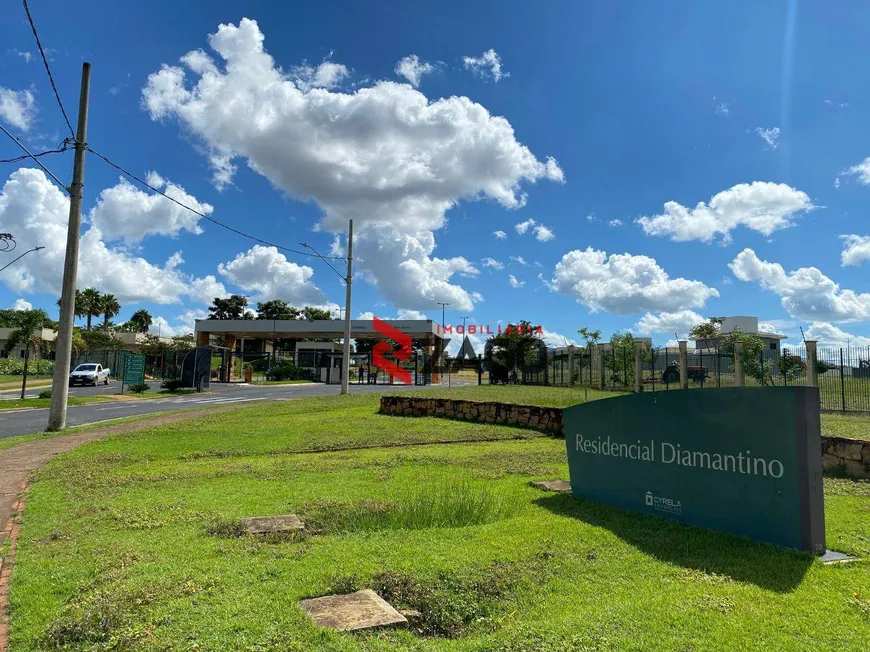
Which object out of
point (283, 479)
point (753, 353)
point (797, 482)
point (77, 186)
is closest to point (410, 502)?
point (283, 479)

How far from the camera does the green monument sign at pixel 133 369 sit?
92.3 ft

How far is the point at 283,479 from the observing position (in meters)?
7.50

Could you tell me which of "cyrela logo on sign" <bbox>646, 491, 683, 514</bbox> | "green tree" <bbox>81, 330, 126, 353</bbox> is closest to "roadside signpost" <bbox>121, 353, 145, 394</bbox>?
"cyrela logo on sign" <bbox>646, 491, 683, 514</bbox>

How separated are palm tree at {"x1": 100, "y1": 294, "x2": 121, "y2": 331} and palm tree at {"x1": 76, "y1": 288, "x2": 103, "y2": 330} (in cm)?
33

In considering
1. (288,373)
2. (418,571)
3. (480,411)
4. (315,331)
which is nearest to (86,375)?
(288,373)

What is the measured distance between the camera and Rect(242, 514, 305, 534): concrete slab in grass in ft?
16.3

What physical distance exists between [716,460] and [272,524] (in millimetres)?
3776

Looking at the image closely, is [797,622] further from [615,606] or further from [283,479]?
[283,479]

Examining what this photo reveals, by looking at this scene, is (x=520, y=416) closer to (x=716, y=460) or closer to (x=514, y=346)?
(x=716, y=460)

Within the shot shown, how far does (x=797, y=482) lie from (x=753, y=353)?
1789 cm

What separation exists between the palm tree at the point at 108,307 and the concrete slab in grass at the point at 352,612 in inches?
3008

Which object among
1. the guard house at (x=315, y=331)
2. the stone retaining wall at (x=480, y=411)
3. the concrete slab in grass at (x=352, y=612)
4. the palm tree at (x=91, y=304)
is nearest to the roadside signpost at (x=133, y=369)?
the stone retaining wall at (x=480, y=411)

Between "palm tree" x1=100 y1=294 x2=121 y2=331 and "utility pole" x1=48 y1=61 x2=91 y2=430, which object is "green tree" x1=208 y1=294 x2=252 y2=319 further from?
"utility pole" x1=48 y1=61 x2=91 y2=430

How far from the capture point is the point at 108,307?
71.2 m
